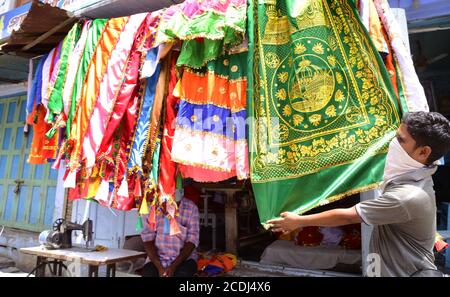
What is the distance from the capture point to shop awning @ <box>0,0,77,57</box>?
3.69 m

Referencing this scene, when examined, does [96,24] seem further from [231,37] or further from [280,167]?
[280,167]

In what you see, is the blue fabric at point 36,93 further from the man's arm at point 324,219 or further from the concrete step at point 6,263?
the man's arm at point 324,219

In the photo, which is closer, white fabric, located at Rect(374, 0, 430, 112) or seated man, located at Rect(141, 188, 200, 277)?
white fabric, located at Rect(374, 0, 430, 112)

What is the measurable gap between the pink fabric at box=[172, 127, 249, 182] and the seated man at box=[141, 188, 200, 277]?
1098mm

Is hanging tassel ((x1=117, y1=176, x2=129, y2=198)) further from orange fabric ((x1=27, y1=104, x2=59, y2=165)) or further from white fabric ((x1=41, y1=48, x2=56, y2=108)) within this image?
white fabric ((x1=41, y1=48, x2=56, y2=108))

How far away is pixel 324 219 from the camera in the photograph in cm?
192

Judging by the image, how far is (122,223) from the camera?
4.50m

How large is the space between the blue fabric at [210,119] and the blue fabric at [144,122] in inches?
16.4

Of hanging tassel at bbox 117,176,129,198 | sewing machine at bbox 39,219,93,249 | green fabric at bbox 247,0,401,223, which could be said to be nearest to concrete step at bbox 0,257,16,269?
sewing machine at bbox 39,219,93,249

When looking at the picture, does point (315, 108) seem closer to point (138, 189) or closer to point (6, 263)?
point (138, 189)

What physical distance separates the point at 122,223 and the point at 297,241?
99.2 inches

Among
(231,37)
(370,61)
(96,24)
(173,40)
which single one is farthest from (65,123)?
(370,61)

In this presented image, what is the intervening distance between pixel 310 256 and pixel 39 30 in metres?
4.32

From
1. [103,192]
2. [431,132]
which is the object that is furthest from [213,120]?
[431,132]
